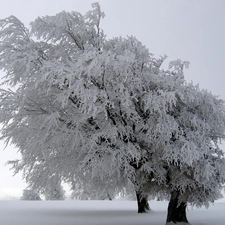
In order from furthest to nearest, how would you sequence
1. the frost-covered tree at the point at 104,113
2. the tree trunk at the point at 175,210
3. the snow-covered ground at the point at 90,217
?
the snow-covered ground at the point at 90,217, the tree trunk at the point at 175,210, the frost-covered tree at the point at 104,113

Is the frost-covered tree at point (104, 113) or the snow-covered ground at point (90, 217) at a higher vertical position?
the frost-covered tree at point (104, 113)

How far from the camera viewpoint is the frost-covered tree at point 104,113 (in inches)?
355

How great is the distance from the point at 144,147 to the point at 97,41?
12.2 ft

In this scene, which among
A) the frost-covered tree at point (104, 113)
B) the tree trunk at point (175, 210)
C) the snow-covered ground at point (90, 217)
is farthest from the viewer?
the snow-covered ground at point (90, 217)

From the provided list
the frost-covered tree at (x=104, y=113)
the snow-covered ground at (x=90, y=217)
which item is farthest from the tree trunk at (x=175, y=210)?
the snow-covered ground at (x=90, y=217)

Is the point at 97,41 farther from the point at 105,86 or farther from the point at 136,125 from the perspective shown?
the point at 136,125

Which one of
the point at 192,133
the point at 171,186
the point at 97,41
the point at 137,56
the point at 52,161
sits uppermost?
the point at 97,41

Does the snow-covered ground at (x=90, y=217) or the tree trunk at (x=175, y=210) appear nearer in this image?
the tree trunk at (x=175, y=210)

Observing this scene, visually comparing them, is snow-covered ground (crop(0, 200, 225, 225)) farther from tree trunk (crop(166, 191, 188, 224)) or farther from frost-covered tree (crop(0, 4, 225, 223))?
frost-covered tree (crop(0, 4, 225, 223))

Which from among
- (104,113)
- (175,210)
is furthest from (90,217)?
(104,113)

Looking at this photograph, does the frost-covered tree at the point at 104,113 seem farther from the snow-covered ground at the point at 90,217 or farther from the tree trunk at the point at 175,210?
the snow-covered ground at the point at 90,217

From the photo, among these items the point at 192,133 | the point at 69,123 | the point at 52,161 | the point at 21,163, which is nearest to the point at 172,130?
the point at 192,133

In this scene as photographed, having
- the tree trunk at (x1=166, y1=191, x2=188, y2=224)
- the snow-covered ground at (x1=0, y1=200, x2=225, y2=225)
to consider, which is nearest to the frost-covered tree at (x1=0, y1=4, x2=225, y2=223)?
the tree trunk at (x1=166, y1=191, x2=188, y2=224)

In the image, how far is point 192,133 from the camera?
9.77m
